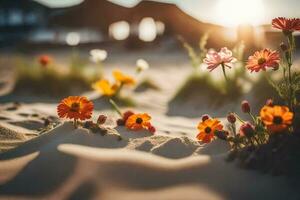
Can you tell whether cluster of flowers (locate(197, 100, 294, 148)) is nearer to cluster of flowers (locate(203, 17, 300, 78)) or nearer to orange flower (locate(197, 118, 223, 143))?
orange flower (locate(197, 118, 223, 143))

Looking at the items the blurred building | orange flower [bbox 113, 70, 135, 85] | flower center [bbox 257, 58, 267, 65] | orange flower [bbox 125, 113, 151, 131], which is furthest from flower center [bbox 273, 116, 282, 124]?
the blurred building

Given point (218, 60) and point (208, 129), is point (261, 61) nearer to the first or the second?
point (218, 60)

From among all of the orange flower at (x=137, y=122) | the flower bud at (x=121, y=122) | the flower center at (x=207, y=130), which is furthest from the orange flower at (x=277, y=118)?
the flower bud at (x=121, y=122)

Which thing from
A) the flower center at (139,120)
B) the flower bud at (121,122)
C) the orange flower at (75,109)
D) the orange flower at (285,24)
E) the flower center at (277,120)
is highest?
the orange flower at (285,24)

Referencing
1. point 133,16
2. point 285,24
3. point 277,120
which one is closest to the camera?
point 277,120

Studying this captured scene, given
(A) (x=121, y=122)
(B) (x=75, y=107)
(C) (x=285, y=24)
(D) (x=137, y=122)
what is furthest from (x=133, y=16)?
(C) (x=285, y=24)

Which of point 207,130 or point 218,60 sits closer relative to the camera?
point 218,60

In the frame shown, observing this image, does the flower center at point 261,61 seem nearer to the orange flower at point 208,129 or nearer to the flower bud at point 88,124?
the orange flower at point 208,129

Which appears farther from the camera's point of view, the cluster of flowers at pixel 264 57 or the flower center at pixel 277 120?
the cluster of flowers at pixel 264 57
